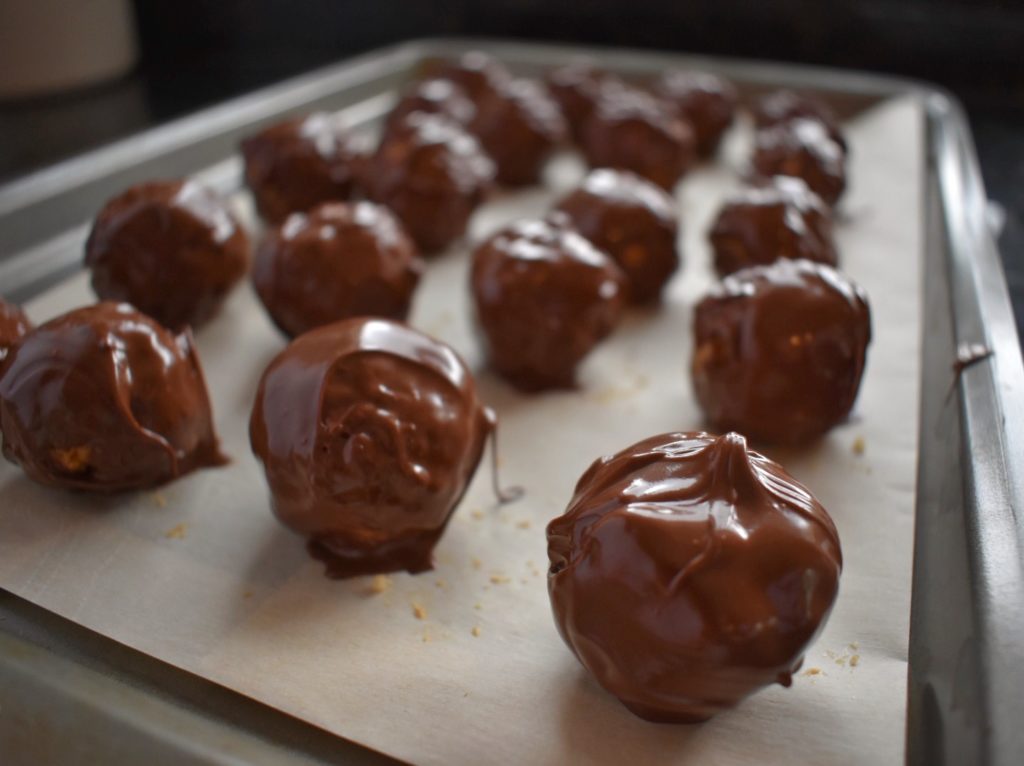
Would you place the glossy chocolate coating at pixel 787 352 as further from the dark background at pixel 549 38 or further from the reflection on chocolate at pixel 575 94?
the reflection on chocolate at pixel 575 94

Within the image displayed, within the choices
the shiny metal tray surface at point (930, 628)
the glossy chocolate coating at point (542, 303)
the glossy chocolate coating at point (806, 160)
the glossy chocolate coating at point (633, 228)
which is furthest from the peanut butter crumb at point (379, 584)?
the glossy chocolate coating at point (806, 160)

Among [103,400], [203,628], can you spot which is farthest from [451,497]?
[103,400]

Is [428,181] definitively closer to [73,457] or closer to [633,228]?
[633,228]

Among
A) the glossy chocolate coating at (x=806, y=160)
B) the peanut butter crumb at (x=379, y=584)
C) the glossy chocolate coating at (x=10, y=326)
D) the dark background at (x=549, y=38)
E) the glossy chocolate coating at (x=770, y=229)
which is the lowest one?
the dark background at (x=549, y=38)

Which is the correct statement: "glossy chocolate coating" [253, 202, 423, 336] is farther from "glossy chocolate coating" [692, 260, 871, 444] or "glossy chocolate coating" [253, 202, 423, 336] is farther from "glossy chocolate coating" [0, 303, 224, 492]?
"glossy chocolate coating" [692, 260, 871, 444]

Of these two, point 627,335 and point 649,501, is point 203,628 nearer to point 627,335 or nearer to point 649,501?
point 649,501

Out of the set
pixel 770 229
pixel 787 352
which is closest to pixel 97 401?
pixel 787 352
